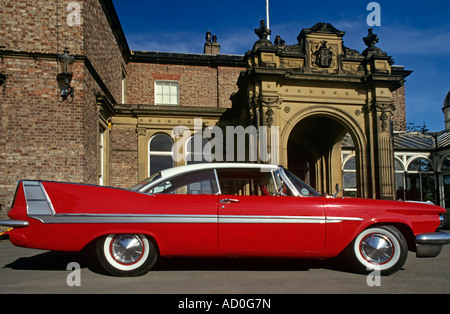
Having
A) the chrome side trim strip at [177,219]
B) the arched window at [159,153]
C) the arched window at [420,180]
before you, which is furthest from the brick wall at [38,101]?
the arched window at [420,180]

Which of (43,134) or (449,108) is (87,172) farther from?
(449,108)

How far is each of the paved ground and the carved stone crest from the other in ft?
26.8

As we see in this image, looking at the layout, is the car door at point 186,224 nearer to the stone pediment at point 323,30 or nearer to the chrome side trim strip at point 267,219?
the chrome side trim strip at point 267,219

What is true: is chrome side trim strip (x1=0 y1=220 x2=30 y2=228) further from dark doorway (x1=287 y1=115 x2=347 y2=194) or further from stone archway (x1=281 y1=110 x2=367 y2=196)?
dark doorway (x1=287 y1=115 x2=347 y2=194)

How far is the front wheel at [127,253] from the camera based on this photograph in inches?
156

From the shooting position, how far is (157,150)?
1559cm

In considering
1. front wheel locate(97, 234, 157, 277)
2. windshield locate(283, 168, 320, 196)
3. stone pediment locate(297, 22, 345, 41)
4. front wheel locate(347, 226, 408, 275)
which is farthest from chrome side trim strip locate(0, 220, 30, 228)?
stone pediment locate(297, 22, 345, 41)

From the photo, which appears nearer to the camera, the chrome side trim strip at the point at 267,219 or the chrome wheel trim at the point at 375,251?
the chrome side trim strip at the point at 267,219

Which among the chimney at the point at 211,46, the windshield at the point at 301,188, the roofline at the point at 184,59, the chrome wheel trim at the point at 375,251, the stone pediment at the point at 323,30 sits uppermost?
the chimney at the point at 211,46

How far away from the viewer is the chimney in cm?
2069

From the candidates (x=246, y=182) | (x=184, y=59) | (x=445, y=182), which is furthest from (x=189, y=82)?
(x=246, y=182)

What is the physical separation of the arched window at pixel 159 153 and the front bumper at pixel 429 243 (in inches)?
484
